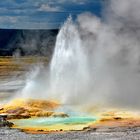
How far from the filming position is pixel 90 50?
3147cm

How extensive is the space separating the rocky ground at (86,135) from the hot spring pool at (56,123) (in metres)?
1.40

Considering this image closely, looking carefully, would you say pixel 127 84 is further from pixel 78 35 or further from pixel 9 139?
pixel 9 139

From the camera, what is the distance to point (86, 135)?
1798cm

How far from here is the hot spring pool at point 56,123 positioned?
20.2 m

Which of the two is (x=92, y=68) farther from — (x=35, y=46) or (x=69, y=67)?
(x=35, y=46)

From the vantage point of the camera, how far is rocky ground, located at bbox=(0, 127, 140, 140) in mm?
17516

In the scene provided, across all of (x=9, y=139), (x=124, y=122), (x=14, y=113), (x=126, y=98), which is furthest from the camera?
(x=126, y=98)

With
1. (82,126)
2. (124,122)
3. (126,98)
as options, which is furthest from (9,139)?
(126,98)

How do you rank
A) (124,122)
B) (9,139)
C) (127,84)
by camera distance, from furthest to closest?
(127,84) < (124,122) < (9,139)

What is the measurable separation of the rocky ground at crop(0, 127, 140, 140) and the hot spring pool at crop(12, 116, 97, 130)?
1397 millimetres

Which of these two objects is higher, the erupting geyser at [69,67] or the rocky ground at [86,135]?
the erupting geyser at [69,67]

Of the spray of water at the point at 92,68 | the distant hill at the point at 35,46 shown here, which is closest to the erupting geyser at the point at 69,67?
the spray of water at the point at 92,68

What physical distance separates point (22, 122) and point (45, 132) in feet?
9.42

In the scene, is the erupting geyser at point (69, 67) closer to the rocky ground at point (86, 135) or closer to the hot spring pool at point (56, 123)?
the hot spring pool at point (56, 123)
